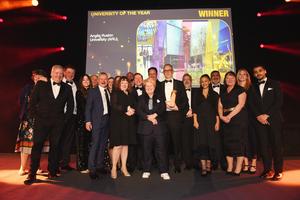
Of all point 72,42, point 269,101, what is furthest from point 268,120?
point 72,42

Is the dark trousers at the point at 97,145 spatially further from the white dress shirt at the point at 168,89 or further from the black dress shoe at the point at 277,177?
the black dress shoe at the point at 277,177

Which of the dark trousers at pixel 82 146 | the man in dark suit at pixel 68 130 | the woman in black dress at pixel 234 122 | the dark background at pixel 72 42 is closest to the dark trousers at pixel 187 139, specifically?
the woman in black dress at pixel 234 122

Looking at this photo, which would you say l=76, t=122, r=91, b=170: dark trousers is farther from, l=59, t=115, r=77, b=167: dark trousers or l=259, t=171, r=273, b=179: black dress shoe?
l=259, t=171, r=273, b=179: black dress shoe

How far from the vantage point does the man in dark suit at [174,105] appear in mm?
4617

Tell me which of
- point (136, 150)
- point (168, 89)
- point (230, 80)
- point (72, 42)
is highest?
point (72, 42)

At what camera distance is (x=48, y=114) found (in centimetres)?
410

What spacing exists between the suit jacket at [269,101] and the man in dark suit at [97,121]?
2.35 meters

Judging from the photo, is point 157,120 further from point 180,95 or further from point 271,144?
point 271,144

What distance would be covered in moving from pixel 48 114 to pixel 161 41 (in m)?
3.59

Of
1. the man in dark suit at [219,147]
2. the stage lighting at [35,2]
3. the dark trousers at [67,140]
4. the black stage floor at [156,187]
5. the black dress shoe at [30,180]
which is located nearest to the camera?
the black stage floor at [156,187]

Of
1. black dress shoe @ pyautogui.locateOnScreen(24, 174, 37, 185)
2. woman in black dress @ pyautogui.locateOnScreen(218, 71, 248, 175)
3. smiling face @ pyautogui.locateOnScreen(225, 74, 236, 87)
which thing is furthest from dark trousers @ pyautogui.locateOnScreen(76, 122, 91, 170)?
smiling face @ pyautogui.locateOnScreen(225, 74, 236, 87)

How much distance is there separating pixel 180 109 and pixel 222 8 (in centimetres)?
353

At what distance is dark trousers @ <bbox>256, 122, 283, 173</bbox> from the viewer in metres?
4.15

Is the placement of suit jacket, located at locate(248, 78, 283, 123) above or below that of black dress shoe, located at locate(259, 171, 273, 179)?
above
